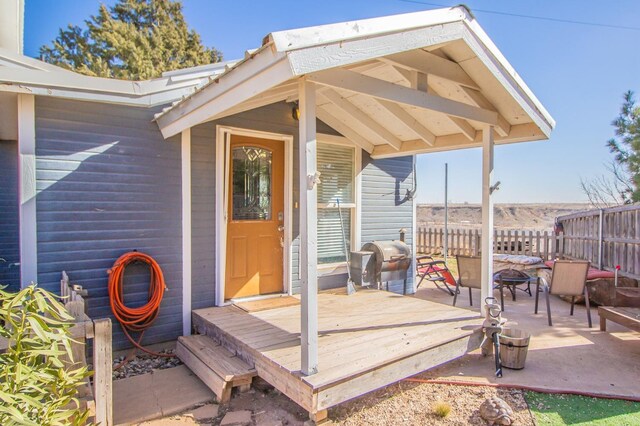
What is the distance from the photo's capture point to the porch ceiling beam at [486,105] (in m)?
3.73

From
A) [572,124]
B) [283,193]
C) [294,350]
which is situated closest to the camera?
[294,350]

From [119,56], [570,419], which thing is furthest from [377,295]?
[119,56]

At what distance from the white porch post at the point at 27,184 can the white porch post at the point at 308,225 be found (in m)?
2.52

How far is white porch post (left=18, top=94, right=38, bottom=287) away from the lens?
3.24m

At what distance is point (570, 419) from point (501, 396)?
0.47m

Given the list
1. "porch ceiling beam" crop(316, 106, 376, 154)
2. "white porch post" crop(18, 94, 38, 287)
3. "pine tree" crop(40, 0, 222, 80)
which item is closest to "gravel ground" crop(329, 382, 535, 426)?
"white porch post" crop(18, 94, 38, 287)

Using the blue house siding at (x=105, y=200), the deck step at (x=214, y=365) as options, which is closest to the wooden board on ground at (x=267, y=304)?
the deck step at (x=214, y=365)

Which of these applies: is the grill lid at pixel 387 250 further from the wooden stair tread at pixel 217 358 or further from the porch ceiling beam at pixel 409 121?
the wooden stair tread at pixel 217 358

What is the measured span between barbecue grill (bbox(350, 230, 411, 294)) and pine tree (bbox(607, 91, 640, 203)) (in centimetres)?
692

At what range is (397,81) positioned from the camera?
3.91 metres

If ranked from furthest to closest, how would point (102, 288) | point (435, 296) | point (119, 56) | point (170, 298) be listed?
point (119, 56) < point (435, 296) < point (170, 298) < point (102, 288)

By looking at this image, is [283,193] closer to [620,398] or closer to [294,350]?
[294,350]

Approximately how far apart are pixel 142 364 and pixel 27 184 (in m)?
1.97

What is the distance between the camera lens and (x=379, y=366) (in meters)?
2.73
